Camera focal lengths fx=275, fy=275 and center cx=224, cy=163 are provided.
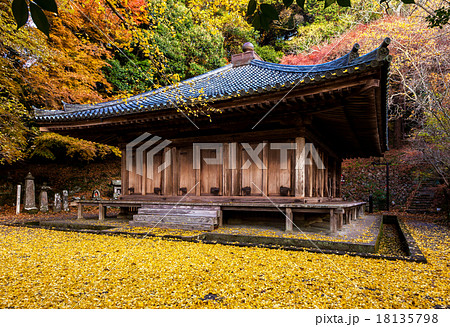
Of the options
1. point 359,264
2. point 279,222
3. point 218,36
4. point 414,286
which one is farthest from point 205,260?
point 218,36

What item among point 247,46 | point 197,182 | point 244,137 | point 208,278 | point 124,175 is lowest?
point 208,278

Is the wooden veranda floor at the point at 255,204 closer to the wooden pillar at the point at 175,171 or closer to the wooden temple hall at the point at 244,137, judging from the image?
the wooden temple hall at the point at 244,137

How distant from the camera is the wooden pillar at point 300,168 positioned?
22.8 feet

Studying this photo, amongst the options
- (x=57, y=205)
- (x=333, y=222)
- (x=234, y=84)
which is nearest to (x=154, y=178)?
(x=234, y=84)

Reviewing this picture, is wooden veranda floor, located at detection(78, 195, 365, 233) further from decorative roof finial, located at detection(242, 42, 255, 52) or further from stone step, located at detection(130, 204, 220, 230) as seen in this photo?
decorative roof finial, located at detection(242, 42, 255, 52)

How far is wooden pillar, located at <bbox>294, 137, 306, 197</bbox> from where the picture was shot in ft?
22.8

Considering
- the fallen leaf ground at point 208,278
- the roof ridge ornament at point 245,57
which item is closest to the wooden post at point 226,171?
the fallen leaf ground at point 208,278

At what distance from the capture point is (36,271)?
3.98m

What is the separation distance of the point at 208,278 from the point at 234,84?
21.5 ft

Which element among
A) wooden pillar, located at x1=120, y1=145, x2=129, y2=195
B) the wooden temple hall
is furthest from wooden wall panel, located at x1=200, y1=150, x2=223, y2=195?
wooden pillar, located at x1=120, y1=145, x2=129, y2=195

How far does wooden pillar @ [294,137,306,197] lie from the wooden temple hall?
2cm

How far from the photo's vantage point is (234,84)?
8750 mm

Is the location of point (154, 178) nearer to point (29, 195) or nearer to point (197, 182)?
point (197, 182)

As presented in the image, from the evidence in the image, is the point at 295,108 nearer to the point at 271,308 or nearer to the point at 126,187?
the point at 271,308
